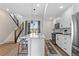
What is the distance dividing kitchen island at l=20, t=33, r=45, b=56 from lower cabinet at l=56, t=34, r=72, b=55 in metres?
0.27

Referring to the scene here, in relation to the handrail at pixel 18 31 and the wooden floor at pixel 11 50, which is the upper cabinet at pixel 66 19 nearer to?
the wooden floor at pixel 11 50

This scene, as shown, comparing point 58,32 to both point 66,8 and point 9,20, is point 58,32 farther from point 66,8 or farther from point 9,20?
point 9,20

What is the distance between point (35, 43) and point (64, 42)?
51cm

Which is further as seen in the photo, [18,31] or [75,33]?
[18,31]

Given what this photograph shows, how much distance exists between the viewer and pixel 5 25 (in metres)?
1.73

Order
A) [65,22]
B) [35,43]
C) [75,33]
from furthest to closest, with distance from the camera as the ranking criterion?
[35,43]
[65,22]
[75,33]

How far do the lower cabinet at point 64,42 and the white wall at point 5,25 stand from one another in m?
0.80

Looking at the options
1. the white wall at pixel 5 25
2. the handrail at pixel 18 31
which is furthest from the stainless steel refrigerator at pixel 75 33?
the white wall at pixel 5 25

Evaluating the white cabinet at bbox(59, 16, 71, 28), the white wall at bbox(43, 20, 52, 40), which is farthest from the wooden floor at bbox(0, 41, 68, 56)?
the white cabinet at bbox(59, 16, 71, 28)

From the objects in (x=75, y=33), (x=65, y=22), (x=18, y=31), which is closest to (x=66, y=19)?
(x=65, y=22)

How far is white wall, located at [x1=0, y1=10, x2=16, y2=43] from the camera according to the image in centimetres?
167

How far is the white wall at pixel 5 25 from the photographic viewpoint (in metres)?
1.67

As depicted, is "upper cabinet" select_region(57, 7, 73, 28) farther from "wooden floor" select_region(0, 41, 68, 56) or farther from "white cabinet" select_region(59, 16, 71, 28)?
"wooden floor" select_region(0, 41, 68, 56)

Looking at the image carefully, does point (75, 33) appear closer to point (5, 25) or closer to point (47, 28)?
point (47, 28)
